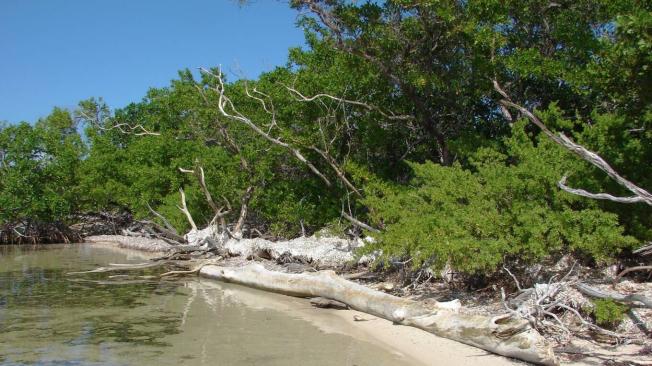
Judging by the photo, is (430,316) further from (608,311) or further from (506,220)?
(608,311)

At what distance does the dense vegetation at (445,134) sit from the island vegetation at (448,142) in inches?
1.5

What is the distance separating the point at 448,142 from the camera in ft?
40.1

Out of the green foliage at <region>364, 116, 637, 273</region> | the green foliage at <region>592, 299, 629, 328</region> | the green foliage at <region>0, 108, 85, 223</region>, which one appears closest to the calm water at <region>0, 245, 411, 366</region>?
the green foliage at <region>364, 116, 637, 273</region>

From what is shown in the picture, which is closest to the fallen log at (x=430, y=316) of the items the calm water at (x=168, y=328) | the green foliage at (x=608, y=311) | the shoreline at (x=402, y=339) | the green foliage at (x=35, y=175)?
the shoreline at (x=402, y=339)

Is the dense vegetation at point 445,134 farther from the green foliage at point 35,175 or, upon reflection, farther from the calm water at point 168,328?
the green foliage at point 35,175

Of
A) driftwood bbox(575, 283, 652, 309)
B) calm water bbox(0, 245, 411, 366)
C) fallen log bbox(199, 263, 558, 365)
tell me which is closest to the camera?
driftwood bbox(575, 283, 652, 309)

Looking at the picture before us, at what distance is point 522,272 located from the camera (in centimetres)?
898

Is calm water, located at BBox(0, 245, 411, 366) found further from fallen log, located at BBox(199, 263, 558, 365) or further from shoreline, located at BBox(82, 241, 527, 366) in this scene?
fallen log, located at BBox(199, 263, 558, 365)

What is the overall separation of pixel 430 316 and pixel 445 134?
763 cm

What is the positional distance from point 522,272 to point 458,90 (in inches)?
182

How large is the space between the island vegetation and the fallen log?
0.94m

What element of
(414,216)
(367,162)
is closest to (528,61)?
(414,216)

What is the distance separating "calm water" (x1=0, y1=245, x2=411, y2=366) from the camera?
690cm

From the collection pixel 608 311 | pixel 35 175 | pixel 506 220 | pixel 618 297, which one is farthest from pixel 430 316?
pixel 35 175
